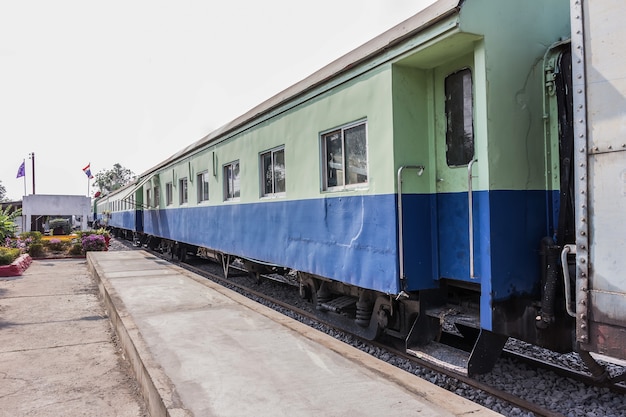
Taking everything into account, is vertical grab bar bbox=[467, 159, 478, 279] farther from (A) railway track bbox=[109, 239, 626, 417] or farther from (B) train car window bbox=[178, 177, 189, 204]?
(B) train car window bbox=[178, 177, 189, 204]

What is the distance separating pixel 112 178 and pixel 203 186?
100067mm

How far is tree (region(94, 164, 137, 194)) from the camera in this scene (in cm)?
9988

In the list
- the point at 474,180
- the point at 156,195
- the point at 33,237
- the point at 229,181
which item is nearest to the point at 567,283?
the point at 474,180

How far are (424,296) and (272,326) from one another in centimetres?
172

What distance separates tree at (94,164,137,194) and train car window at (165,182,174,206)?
90581 mm

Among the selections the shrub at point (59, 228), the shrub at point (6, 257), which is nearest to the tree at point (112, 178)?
Result: the shrub at point (59, 228)

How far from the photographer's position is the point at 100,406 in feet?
12.1

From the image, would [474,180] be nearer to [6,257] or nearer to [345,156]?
[345,156]

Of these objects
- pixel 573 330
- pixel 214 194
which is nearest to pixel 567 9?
pixel 573 330

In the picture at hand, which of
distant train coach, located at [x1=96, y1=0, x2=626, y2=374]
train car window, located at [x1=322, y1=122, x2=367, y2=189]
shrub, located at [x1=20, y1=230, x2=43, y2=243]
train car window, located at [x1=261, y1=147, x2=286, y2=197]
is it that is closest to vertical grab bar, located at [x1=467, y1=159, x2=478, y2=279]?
distant train coach, located at [x1=96, y1=0, x2=626, y2=374]

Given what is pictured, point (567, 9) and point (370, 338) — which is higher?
point (567, 9)

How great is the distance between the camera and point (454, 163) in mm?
4203

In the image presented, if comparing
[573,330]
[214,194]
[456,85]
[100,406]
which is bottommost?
[100,406]

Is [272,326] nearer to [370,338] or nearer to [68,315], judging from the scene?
[370,338]
